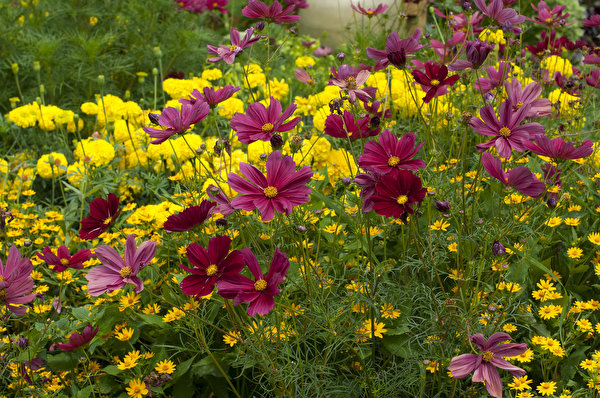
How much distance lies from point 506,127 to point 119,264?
811 millimetres

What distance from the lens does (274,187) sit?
1105 mm

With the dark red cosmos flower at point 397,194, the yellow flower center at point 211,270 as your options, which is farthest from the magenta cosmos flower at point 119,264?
the dark red cosmos flower at point 397,194

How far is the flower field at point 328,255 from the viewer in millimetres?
1131

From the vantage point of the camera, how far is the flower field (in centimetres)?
113

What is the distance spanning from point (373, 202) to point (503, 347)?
35 cm

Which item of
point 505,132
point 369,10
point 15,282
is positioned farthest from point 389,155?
point 369,10

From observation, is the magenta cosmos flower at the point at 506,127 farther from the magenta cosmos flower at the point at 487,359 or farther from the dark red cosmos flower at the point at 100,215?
the dark red cosmos flower at the point at 100,215

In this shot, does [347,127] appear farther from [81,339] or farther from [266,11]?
[81,339]

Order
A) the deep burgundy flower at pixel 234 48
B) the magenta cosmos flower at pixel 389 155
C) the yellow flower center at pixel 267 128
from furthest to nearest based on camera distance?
1. the deep burgundy flower at pixel 234 48
2. the yellow flower center at pixel 267 128
3. the magenta cosmos flower at pixel 389 155

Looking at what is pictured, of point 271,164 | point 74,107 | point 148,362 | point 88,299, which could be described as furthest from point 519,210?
point 74,107

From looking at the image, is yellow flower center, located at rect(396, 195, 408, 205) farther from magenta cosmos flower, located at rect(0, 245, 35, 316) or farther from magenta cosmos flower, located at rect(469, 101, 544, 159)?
magenta cosmos flower, located at rect(0, 245, 35, 316)

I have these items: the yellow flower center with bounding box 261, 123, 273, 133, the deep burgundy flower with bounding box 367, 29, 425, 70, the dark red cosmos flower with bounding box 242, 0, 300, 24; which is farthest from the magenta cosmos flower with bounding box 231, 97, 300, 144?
the dark red cosmos flower with bounding box 242, 0, 300, 24

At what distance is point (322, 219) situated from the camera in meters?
1.88

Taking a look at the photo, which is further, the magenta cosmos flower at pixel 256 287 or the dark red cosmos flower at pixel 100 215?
the dark red cosmos flower at pixel 100 215
